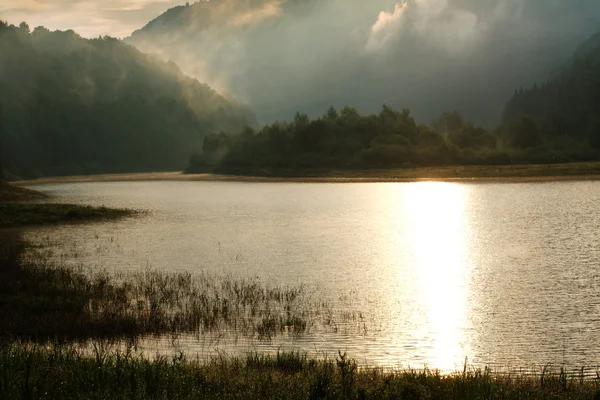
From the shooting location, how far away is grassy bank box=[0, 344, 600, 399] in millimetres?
19703

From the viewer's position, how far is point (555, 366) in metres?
26.5

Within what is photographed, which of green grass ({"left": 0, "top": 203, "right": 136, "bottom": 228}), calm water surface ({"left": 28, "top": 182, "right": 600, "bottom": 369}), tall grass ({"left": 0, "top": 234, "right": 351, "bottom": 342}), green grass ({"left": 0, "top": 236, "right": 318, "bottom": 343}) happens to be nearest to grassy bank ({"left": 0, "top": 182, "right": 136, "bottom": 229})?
green grass ({"left": 0, "top": 203, "right": 136, "bottom": 228})

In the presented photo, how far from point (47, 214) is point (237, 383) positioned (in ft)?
263

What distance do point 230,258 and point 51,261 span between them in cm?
1420

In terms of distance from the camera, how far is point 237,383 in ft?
70.9

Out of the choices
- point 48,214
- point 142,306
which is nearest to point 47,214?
point 48,214

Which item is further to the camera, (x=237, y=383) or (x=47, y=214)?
(x=47, y=214)

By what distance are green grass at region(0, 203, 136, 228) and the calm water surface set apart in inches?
260

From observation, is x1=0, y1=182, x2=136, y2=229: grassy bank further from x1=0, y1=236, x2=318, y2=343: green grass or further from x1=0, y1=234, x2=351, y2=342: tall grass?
x1=0, y1=234, x2=351, y2=342: tall grass

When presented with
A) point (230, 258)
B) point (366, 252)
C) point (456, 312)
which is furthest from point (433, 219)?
point (456, 312)

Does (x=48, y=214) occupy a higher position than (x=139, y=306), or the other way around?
(x=48, y=214)

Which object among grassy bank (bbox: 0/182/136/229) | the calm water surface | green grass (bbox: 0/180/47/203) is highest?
green grass (bbox: 0/180/47/203)

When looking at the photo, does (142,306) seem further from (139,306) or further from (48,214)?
(48,214)

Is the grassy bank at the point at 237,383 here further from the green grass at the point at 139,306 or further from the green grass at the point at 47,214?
the green grass at the point at 47,214
